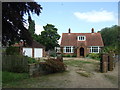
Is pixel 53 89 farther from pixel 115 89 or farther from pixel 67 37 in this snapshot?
pixel 67 37

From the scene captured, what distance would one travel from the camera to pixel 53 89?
8.01 m

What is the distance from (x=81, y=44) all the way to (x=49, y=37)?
31.1 feet

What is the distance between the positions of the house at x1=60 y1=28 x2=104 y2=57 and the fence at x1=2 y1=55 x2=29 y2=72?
29.1 metres

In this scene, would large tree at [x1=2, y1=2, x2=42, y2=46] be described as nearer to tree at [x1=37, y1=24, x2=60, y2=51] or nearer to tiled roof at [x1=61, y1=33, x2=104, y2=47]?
tiled roof at [x1=61, y1=33, x2=104, y2=47]

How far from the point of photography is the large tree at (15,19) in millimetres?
10453

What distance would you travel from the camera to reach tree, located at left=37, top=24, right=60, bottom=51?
1847 inches

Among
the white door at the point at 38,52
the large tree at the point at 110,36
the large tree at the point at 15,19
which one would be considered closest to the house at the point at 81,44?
the white door at the point at 38,52

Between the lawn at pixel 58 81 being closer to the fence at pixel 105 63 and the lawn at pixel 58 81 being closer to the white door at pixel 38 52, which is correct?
the fence at pixel 105 63

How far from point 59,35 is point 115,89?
40.8m

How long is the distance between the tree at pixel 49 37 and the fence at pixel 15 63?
32258 millimetres

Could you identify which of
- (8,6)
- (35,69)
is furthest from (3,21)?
(35,69)

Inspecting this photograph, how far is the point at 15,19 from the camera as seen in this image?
10578 mm

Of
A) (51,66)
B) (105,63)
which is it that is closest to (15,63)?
(51,66)

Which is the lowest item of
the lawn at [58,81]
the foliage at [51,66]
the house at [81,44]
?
the lawn at [58,81]
